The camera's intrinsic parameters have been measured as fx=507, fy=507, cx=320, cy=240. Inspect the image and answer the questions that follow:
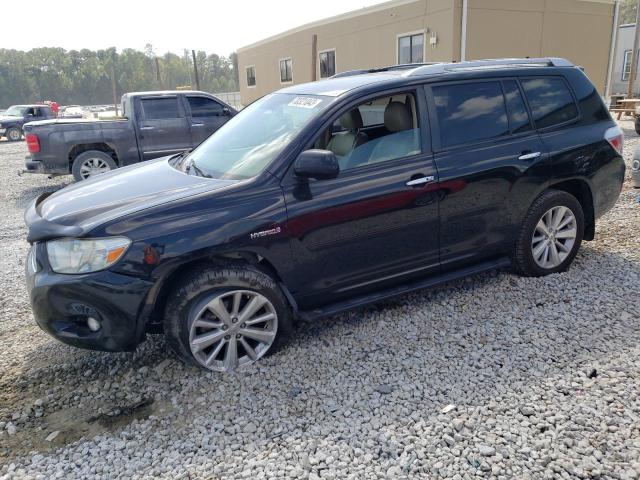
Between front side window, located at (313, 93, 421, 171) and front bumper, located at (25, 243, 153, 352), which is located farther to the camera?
front side window, located at (313, 93, 421, 171)


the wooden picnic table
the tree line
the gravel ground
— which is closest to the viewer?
the gravel ground

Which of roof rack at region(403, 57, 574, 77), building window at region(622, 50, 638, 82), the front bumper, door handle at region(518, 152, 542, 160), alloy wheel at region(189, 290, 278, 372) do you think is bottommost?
alloy wheel at region(189, 290, 278, 372)

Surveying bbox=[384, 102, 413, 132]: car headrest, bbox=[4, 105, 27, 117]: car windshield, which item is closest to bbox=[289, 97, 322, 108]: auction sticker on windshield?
bbox=[384, 102, 413, 132]: car headrest

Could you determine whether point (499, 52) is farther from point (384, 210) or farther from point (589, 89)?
point (384, 210)

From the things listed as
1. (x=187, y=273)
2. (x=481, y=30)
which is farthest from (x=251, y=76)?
(x=187, y=273)

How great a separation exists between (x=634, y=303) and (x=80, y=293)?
3.97 metres

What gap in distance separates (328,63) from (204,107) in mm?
16044

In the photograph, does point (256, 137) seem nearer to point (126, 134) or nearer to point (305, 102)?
point (305, 102)

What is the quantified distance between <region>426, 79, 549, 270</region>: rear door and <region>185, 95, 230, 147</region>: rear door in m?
7.14

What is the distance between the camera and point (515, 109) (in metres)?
4.17

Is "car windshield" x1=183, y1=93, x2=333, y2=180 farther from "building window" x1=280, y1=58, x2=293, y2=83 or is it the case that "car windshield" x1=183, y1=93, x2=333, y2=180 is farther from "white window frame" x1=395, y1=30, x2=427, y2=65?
"building window" x1=280, y1=58, x2=293, y2=83

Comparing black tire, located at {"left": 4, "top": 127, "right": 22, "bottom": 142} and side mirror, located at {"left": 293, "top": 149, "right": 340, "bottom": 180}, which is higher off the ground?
side mirror, located at {"left": 293, "top": 149, "right": 340, "bottom": 180}

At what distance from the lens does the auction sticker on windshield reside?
12.1ft

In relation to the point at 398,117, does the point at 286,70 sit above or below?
above
